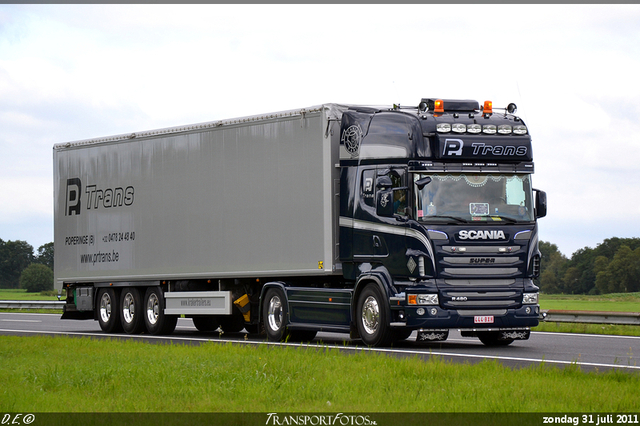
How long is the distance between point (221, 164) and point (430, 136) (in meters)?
5.65

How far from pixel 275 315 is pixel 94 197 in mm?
7137

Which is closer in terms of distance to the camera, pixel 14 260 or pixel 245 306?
pixel 245 306

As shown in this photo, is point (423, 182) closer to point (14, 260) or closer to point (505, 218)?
point (505, 218)

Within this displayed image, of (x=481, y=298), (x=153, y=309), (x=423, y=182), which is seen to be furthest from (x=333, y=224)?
(x=153, y=309)

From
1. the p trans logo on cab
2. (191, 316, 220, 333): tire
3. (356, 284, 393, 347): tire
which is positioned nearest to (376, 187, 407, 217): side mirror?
the p trans logo on cab

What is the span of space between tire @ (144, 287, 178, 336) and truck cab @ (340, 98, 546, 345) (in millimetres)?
6445

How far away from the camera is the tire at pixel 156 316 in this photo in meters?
22.2

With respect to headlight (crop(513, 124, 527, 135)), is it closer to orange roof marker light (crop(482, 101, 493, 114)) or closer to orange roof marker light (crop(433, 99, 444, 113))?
orange roof marker light (crop(482, 101, 493, 114))

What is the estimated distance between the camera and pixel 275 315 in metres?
19.3

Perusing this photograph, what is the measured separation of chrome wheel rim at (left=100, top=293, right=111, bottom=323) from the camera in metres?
23.9

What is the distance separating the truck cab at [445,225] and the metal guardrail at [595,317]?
6.75m

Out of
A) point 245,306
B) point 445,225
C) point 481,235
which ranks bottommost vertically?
point 245,306

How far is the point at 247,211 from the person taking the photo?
19.8 meters

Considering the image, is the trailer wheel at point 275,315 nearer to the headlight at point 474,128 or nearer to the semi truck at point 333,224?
the semi truck at point 333,224
